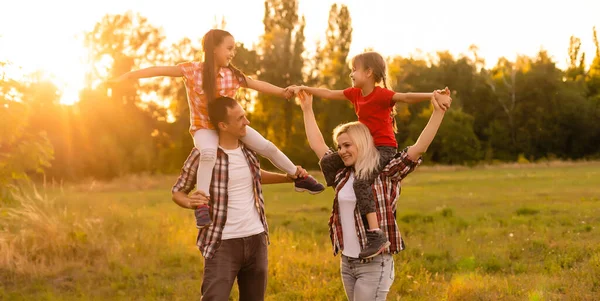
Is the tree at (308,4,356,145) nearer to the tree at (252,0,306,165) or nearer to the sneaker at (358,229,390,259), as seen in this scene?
the tree at (252,0,306,165)

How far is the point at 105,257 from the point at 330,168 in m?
7.78

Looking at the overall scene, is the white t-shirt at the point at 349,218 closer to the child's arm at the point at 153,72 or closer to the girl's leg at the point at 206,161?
the girl's leg at the point at 206,161

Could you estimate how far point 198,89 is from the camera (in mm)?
4965

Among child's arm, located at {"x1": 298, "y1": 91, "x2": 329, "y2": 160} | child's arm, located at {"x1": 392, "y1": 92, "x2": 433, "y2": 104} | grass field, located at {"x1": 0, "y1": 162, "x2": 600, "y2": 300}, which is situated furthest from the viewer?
grass field, located at {"x1": 0, "y1": 162, "x2": 600, "y2": 300}

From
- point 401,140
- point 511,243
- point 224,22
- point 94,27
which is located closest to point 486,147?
point 401,140

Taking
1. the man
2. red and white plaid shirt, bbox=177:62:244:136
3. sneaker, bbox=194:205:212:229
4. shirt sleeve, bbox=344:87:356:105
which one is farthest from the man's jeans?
shirt sleeve, bbox=344:87:356:105

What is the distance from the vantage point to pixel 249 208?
476 centimetres

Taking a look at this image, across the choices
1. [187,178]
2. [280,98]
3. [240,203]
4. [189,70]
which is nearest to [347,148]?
[240,203]

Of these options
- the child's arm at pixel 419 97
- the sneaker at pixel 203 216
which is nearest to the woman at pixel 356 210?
the child's arm at pixel 419 97

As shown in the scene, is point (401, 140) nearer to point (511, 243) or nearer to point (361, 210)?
point (511, 243)

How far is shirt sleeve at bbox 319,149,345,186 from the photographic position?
471 centimetres

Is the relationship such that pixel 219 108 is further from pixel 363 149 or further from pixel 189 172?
→ pixel 363 149

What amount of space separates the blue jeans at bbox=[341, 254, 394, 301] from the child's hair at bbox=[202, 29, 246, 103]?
1.50 meters

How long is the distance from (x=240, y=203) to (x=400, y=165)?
3.57 feet
